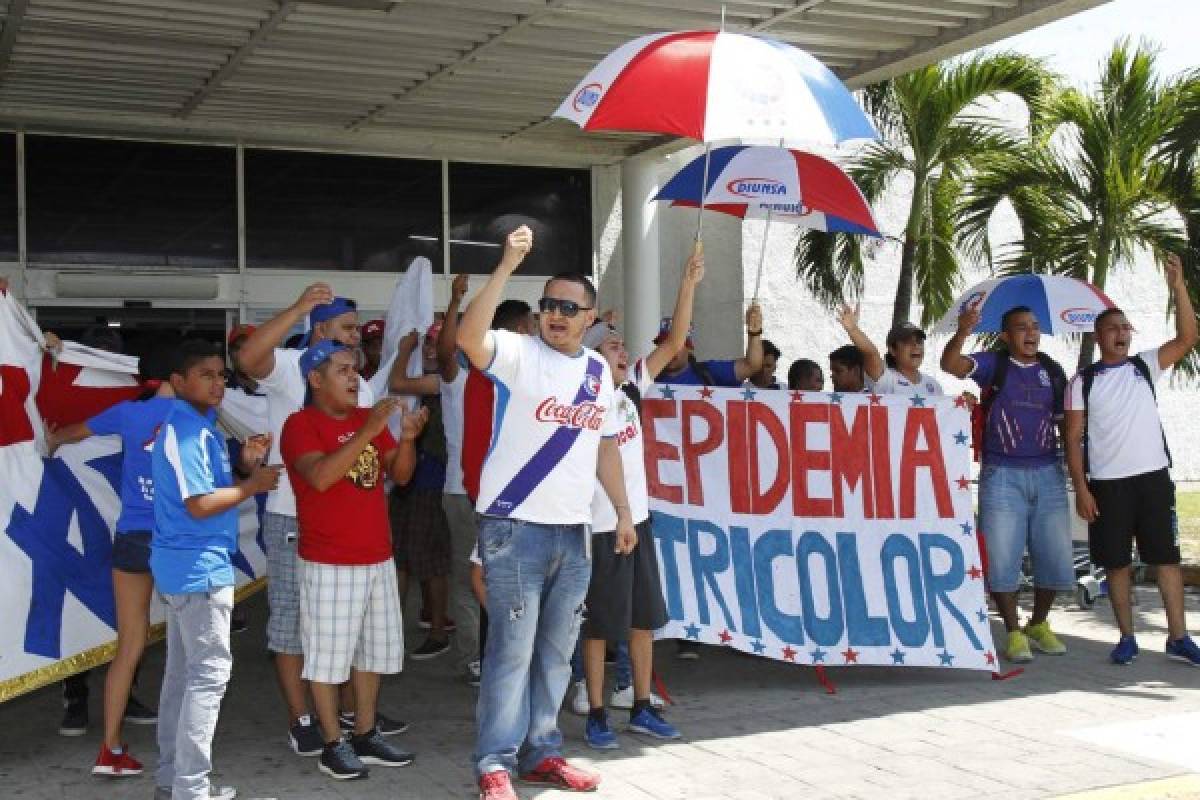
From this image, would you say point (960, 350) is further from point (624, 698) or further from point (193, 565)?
point (193, 565)

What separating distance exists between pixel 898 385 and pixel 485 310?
3.68 m

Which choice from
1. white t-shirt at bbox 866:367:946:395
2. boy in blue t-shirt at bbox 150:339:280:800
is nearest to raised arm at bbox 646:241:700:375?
white t-shirt at bbox 866:367:946:395

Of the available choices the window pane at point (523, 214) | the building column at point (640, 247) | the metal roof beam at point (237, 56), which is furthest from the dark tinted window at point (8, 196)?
the building column at point (640, 247)

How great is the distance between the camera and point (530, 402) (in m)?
5.06

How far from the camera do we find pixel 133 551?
5.43 meters

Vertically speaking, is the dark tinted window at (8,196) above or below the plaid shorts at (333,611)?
above

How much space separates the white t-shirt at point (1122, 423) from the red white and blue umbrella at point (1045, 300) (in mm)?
845

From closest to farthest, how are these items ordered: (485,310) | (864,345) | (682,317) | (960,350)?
(485,310)
(682,317)
(864,345)
(960,350)

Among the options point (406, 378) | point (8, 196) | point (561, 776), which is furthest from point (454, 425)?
point (8, 196)

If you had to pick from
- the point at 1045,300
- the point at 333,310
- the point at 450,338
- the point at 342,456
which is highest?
the point at 1045,300

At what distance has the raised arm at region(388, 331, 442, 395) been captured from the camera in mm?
6766

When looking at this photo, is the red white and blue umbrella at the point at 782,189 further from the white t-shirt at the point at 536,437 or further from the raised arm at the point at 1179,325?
the white t-shirt at the point at 536,437

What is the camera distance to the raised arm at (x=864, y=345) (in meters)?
7.41

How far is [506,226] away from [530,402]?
992 cm
